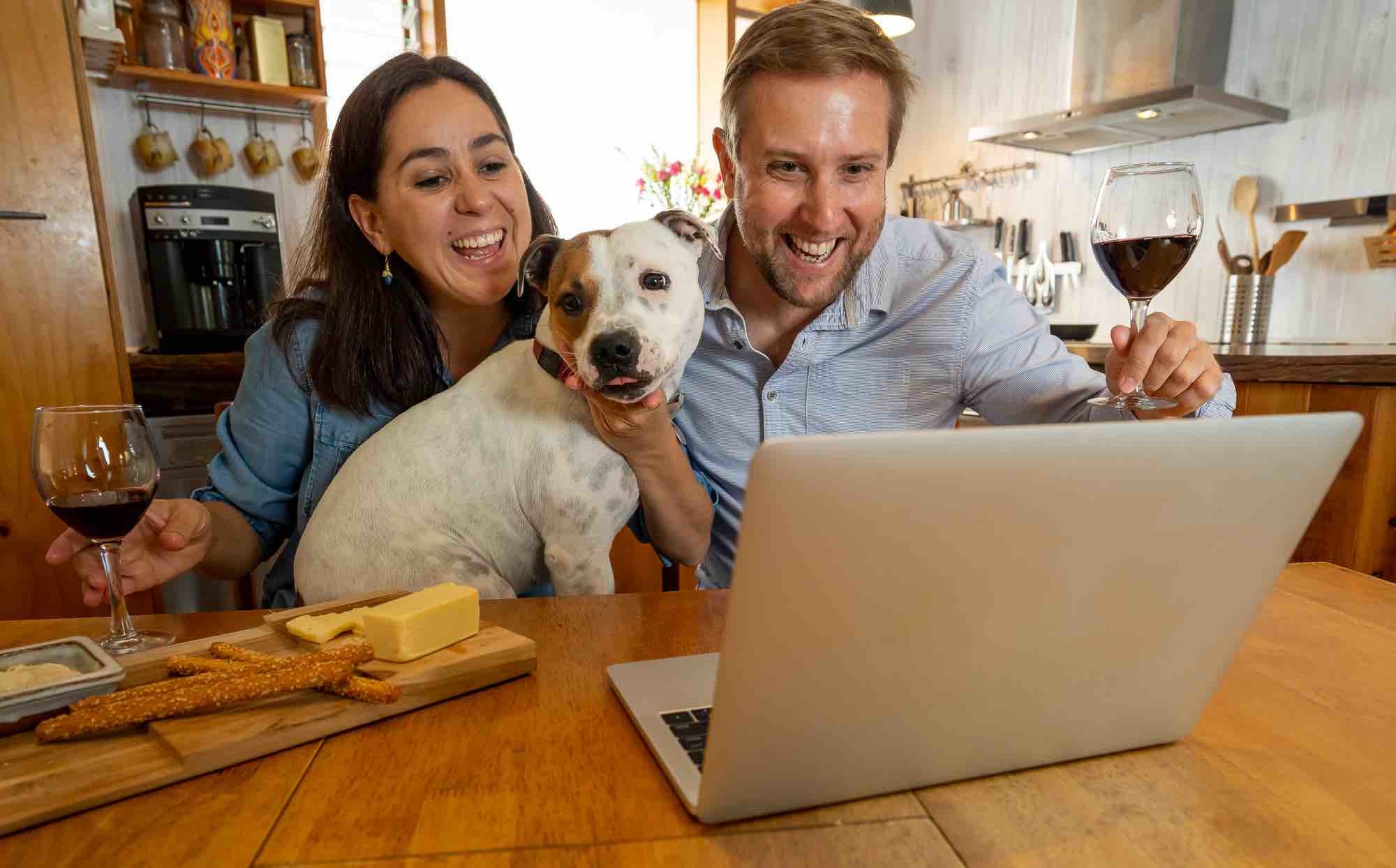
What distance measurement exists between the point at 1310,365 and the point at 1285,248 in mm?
998

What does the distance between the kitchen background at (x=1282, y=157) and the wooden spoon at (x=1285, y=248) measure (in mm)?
94

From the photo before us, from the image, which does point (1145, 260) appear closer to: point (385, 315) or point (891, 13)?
point (385, 315)

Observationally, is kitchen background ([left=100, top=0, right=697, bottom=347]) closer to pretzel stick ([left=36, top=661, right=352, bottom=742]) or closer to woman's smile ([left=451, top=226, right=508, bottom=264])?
woman's smile ([left=451, top=226, right=508, bottom=264])

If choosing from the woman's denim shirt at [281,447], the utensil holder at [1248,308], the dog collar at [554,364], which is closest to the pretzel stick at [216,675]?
the dog collar at [554,364]

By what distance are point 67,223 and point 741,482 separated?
2.03 m

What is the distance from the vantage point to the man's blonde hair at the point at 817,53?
125 centimetres

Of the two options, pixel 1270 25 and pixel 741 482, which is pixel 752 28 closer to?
pixel 741 482

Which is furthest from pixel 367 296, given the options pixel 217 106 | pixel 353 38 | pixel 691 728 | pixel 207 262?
pixel 353 38

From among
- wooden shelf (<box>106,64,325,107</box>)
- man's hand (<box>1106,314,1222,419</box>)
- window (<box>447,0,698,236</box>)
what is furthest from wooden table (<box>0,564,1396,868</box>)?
window (<box>447,0,698,236</box>)

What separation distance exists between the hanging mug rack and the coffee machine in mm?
2992

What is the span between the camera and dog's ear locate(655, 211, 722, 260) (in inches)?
48.1

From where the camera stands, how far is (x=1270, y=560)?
53 centimetres

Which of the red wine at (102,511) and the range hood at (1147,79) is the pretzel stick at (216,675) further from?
the range hood at (1147,79)

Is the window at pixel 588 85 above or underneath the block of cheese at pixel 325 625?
above
